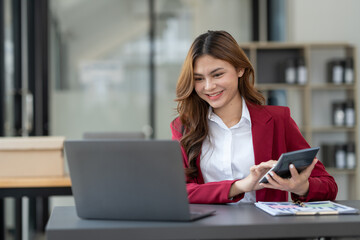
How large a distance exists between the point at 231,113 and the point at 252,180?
18.3 inches

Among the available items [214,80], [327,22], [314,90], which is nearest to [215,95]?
[214,80]

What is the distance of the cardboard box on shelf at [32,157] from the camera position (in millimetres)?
2844

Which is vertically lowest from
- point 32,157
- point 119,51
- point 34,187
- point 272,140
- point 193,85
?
Result: point 34,187

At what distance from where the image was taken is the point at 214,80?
6.70ft

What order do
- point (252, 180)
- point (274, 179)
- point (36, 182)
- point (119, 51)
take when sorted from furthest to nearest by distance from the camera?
1. point (119, 51)
2. point (36, 182)
3. point (252, 180)
4. point (274, 179)

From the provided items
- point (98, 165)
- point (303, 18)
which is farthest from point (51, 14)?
point (98, 165)

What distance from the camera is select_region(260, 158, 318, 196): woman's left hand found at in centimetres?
162

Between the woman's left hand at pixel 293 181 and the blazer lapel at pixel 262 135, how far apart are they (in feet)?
0.98

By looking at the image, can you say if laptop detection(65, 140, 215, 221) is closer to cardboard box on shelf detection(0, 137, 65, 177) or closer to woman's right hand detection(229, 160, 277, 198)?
woman's right hand detection(229, 160, 277, 198)

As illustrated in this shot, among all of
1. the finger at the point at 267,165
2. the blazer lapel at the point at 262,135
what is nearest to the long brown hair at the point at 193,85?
the blazer lapel at the point at 262,135

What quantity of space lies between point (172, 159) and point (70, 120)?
4769 mm

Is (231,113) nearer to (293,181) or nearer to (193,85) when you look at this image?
(193,85)

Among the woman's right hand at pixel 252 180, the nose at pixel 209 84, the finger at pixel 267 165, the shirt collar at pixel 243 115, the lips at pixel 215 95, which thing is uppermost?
the nose at pixel 209 84

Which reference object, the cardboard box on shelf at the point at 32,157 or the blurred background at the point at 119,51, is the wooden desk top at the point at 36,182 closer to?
the cardboard box on shelf at the point at 32,157
